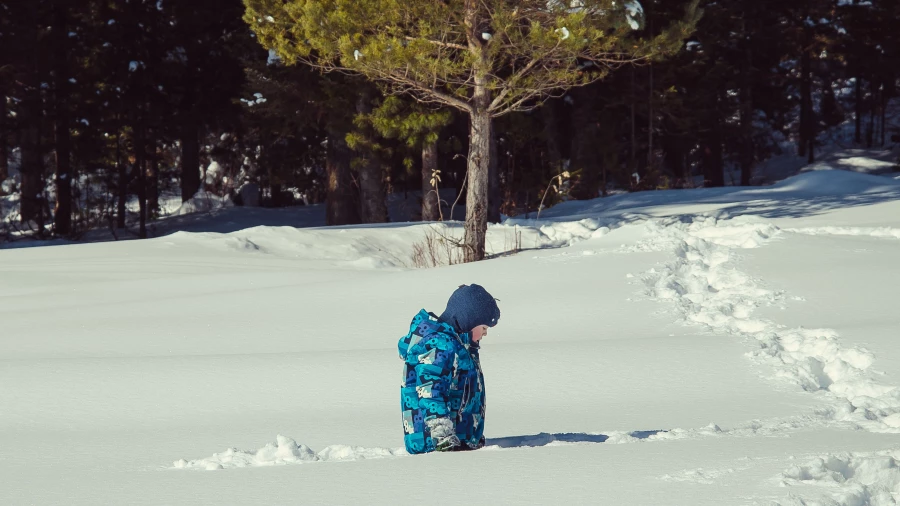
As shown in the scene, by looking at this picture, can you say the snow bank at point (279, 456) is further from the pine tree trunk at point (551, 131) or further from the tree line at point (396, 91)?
the pine tree trunk at point (551, 131)

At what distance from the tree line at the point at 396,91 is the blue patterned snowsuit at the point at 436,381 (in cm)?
715

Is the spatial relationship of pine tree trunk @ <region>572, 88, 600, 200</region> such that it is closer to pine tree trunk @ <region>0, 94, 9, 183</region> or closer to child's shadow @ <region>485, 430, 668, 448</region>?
pine tree trunk @ <region>0, 94, 9, 183</region>

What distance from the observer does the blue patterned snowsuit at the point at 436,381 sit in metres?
3.70

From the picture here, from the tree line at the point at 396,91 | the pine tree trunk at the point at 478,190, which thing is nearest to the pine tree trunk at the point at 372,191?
the tree line at the point at 396,91

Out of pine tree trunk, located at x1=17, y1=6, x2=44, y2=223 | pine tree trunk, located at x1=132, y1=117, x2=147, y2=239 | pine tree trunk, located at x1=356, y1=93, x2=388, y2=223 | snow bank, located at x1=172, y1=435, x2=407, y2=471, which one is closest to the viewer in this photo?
snow bank, located at x1=172, y1=435, x2=407, y2=471

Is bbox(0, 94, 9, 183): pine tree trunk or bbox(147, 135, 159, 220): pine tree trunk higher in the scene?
bbox(0, 94, 9, 183): pine tree trunk

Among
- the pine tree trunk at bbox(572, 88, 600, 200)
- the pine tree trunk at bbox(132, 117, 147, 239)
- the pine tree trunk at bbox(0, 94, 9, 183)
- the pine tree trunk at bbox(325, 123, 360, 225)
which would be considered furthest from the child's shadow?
the pine tree trunk at bbox(0, 94, 9, 183)

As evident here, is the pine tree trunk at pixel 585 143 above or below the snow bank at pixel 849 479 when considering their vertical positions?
above

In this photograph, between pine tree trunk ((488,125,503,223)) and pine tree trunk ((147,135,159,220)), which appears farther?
pine tree trunk ((147,135,159,220))

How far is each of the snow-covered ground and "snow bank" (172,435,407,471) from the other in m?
0.01

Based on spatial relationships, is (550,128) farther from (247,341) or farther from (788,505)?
(788,505)

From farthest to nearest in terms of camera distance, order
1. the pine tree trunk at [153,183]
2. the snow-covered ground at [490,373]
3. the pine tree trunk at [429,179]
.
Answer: the pine tree trunk at [153,183] → the pine tree trunk at [429,179] → the snow-covered ground at [490,373]

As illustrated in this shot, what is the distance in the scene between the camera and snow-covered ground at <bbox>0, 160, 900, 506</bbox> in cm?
343

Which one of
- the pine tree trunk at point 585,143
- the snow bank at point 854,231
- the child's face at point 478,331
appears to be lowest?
the child's face at point 478,331
